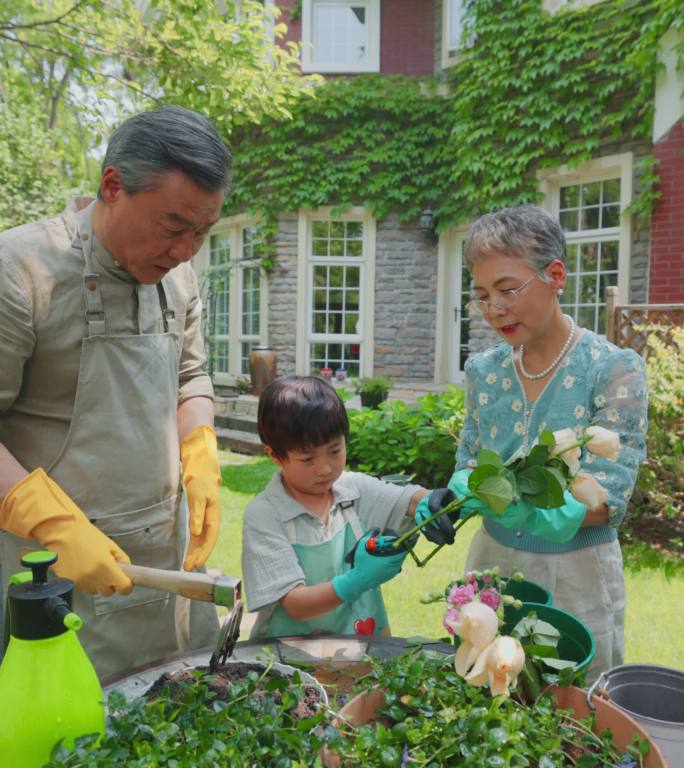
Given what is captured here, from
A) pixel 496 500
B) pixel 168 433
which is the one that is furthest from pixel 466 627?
pixel 168 433

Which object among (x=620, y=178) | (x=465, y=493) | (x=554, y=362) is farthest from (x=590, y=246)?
(x=465, y=493)

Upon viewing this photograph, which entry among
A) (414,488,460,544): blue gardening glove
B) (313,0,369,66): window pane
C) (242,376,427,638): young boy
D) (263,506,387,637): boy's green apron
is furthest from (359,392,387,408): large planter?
(414,488,460,544): blue gardening glove

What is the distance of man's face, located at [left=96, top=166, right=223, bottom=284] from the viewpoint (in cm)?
138

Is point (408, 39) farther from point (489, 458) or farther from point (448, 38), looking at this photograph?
point (489, 458)

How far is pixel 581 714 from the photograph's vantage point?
3.11 ft

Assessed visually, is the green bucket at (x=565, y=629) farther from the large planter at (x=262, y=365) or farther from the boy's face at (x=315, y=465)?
the large planter at (x=262, y=365)

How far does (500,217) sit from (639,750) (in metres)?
1.18

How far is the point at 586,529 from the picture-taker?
165 centimetres

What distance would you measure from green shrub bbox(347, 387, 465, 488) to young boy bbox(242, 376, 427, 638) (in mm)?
3886

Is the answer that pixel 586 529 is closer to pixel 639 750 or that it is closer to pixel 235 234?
pixel 639 750

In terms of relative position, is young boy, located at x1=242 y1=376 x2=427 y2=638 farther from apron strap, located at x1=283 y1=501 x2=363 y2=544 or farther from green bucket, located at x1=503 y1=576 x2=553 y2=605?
green bucket, located at x1=503 y1=576 x2=553 y2=605

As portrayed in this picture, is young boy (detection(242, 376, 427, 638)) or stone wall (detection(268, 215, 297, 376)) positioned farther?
stone wall (detection(268, 215, 297, 376))

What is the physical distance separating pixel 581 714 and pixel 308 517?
2.80ft

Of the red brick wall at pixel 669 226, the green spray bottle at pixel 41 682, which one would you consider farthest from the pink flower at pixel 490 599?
the red brick wall at pixel 669 226
